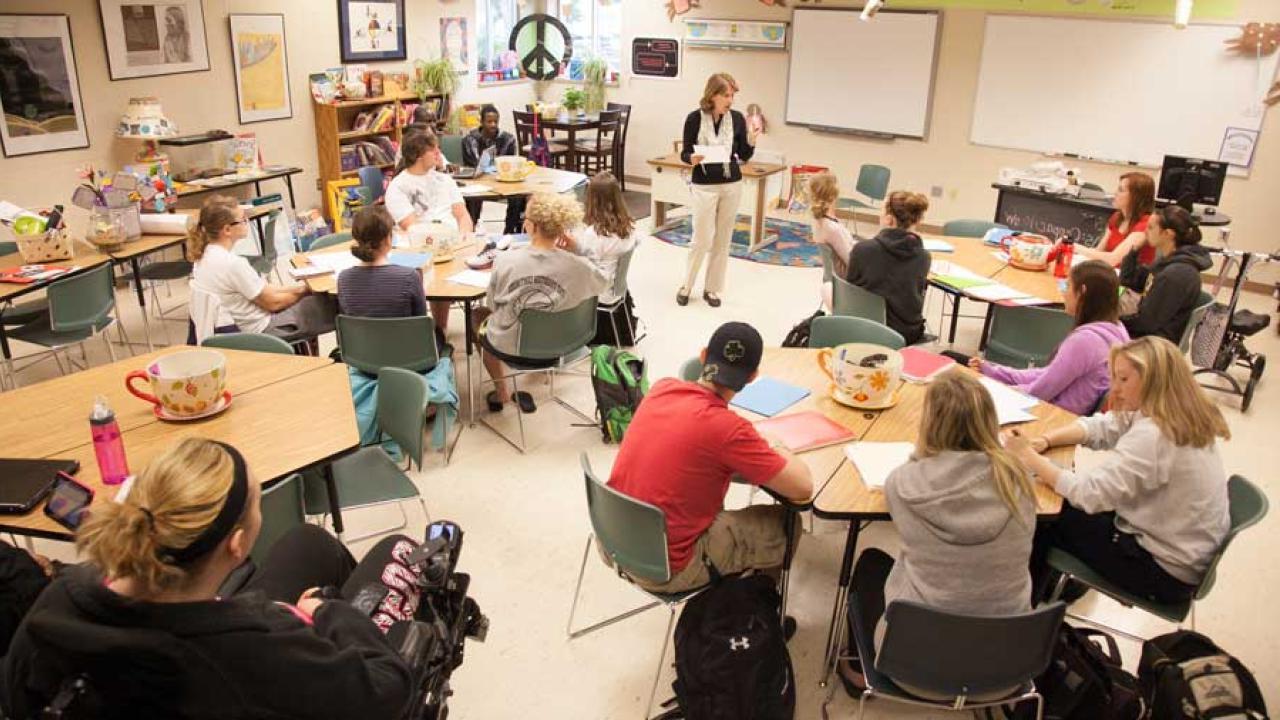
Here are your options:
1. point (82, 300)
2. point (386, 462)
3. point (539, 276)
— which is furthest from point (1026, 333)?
point (82, 300)

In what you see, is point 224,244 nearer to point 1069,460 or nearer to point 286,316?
point 286,316

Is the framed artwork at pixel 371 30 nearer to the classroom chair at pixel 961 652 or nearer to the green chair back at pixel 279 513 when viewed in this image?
the green chair back at pixel 279 513

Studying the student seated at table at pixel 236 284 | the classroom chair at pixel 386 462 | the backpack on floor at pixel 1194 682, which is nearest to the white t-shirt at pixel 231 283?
the student seated at table at pixel 236 284

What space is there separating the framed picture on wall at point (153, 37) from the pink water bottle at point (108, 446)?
16.8 feet

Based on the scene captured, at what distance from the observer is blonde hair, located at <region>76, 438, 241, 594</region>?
4.94 feet

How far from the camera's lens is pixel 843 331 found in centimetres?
379

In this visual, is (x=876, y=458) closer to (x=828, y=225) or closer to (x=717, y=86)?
(x=828, y=225)

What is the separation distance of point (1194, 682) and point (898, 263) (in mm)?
2321

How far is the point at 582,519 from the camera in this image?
3.78m

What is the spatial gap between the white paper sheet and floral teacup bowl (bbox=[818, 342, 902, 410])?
0.24 meters

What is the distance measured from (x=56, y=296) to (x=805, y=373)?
3669mm

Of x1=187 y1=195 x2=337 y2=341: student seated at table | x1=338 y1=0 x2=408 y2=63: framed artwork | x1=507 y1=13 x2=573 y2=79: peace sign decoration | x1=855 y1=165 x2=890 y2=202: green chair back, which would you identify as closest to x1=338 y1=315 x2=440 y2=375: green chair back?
x1=187 y1=195 x2=337 y2=341: student seated at table

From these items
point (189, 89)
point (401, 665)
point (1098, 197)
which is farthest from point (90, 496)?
point (1098, 197)

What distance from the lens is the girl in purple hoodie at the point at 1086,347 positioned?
10.6 feet
